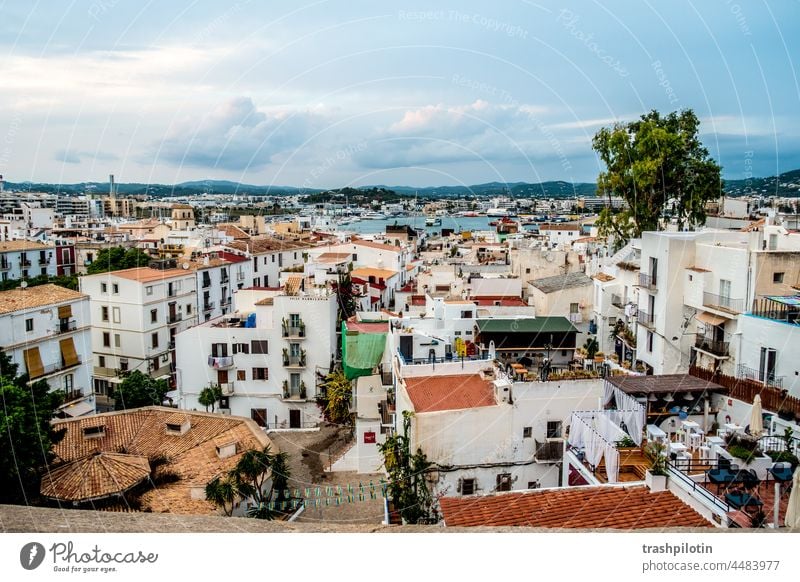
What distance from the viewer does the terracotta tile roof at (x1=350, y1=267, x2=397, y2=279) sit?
19816 millimetres

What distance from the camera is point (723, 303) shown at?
9.81m

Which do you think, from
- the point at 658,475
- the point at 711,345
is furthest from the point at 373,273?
the point at 658,475

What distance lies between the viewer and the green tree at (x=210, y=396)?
1374 centimetres

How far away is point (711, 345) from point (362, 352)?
5604 millimetres

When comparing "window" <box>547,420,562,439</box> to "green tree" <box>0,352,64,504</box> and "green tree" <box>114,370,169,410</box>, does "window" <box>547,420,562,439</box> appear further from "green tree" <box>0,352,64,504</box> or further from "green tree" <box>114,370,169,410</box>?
"green tree" <box>114,370,169,410</box>

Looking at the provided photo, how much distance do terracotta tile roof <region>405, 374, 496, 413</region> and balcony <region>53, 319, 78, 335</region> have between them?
378 inches

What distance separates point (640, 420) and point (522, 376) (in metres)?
1.93

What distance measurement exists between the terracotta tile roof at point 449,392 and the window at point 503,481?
870 millimetres

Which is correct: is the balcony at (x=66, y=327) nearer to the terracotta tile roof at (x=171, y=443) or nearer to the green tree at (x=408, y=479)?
the terracotta tile roof at (x=171, y=443)

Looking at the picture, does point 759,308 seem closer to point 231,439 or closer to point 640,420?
point 640,420

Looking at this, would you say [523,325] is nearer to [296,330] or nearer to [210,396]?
[296,330]

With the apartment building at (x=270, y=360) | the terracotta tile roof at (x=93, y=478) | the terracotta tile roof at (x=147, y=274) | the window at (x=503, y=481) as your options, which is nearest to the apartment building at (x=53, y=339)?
the terracotta tile roof at (x=147, y=274)

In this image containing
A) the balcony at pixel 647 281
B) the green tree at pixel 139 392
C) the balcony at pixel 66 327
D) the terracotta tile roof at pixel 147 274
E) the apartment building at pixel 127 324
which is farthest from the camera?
the terracotta tile roof at pixel 147 274

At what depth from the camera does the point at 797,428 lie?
7035 mm
